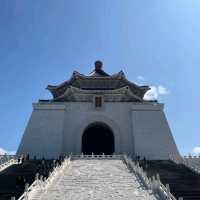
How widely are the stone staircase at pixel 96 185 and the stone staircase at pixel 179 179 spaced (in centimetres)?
139

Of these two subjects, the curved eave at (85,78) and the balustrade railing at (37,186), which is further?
the curved eave at (85,78)

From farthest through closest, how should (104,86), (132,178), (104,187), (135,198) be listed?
(104,86) → (132,178) → (104,187) → (135,198)

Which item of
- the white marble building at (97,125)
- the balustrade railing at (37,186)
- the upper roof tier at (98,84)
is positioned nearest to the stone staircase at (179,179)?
the balustrade railing at (37,186)

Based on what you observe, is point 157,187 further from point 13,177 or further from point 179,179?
point 13,177

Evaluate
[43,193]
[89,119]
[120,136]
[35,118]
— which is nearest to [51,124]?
[35,118]

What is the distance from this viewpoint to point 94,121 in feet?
95.3

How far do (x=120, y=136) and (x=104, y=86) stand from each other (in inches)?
263

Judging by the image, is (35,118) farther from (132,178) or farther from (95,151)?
(132,178)

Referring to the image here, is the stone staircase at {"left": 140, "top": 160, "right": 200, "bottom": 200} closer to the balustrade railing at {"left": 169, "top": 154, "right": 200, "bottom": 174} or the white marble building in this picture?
the balustrade railing at {"left": 169, "top": 154, "right": 200, "bottom": 174}

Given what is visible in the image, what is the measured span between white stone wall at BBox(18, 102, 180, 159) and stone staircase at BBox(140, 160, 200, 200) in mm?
6619

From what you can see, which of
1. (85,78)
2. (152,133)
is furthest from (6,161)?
(85,78)

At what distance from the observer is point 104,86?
32.8 metres

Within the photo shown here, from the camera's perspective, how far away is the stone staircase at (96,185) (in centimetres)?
1166

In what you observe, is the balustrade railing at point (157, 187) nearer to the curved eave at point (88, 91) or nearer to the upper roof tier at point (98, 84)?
the curved eave at point (88, 91)
